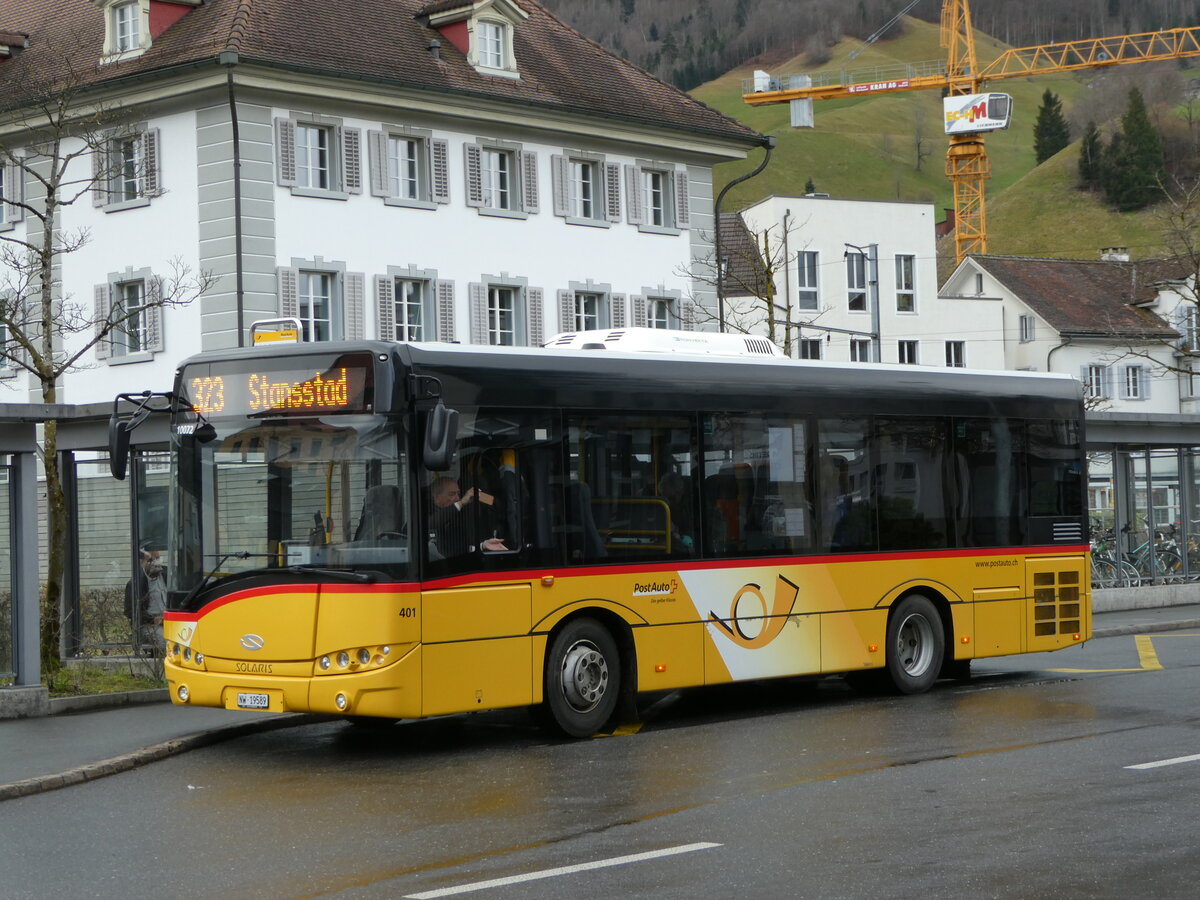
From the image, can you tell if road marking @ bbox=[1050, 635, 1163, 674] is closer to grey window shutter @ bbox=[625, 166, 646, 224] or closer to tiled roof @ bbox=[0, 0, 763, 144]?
tiled roof @ bbox=[0, 0, 763, 144]

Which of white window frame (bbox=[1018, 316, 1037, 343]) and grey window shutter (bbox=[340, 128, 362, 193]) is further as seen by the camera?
white window frame (bbox=[1018, 316, 1037, 343])

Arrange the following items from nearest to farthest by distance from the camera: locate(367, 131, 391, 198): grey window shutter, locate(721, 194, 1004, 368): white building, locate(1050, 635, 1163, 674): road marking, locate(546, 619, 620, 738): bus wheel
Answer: locate(546, 619, 620, 738): bus wheel
locate(1050, 635, 1163, 674): road marking
locate(367, 131, 391, 198): grey window shutter
locate(721, 194, 1004, 368): white building

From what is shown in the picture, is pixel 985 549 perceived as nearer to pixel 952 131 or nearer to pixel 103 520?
pixel 103 520

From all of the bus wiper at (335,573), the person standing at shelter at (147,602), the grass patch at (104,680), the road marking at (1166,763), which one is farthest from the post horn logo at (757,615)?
the person standing at shelter at (147,602)

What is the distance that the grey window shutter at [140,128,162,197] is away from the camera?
127ft

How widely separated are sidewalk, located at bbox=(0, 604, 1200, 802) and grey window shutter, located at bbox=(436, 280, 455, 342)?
77.4 feet

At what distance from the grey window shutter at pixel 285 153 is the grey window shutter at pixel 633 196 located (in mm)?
9033

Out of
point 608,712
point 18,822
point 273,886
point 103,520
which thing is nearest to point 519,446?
point 608,712

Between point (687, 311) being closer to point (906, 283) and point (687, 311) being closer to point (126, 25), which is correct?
point (126, 25)

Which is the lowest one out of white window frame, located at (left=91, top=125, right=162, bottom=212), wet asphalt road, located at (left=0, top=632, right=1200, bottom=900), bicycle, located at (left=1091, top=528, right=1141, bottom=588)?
wet asphalt road, located at (left=0, top=632, right=1200, bottom=900)

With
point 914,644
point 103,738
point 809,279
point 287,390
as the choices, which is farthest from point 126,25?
point 809,279

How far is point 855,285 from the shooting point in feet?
251

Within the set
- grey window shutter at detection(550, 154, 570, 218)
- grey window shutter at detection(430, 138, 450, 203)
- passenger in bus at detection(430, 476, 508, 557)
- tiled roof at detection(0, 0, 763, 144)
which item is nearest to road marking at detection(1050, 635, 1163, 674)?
passenger in bus at detection(430, 476, 508, 557)

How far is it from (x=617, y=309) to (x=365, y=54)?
27.3ft
